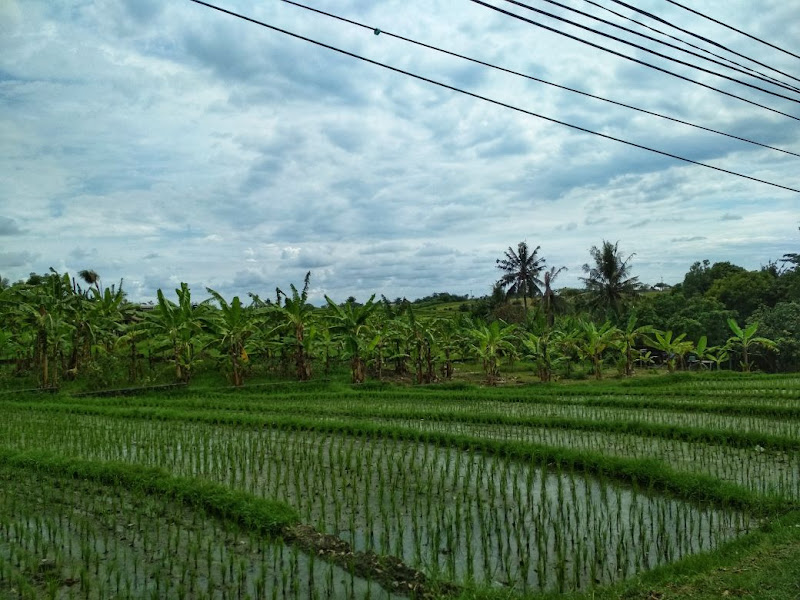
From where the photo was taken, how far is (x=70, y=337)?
20.3 metres

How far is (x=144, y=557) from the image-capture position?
18.5ft

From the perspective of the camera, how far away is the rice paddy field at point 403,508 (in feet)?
16.8

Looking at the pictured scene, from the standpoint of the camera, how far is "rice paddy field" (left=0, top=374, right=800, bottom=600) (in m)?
5.11

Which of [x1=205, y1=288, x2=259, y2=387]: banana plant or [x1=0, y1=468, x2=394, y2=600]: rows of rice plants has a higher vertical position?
[x1=205, y1=288, x2=259, y2=387]: banana plant

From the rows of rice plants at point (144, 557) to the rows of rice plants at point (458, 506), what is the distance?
73 cm

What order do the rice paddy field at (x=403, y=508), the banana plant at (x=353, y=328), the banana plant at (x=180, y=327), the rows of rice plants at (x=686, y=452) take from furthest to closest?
the banana plant at (x=353, y=328)
the banana plant at (x=180, y=327)
the rows of rice plants at (x=686, y=452)
the rice paddy field at (x=403, y=508)

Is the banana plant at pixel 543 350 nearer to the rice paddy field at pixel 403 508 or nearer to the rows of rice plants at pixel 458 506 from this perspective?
the rice paddy field at pixel 403 508

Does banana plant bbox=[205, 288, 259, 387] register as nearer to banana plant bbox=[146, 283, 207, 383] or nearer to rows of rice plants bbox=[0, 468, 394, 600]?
banana plant bbox=[146, 283, 207, 383]

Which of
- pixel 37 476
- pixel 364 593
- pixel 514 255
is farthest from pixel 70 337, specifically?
pixel 514 255

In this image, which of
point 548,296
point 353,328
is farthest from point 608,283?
point 353,328

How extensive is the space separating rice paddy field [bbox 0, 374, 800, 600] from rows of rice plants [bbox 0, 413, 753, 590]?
4 cm

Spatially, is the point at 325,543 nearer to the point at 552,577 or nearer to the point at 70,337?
the point at 552,577

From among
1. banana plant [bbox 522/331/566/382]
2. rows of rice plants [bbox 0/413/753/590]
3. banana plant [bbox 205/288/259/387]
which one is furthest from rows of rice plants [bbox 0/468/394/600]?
banana plant [bbox 522/331/566/382]

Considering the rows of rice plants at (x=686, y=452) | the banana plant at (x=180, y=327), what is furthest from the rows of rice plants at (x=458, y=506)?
the banana plant at (x=180, y=327)
